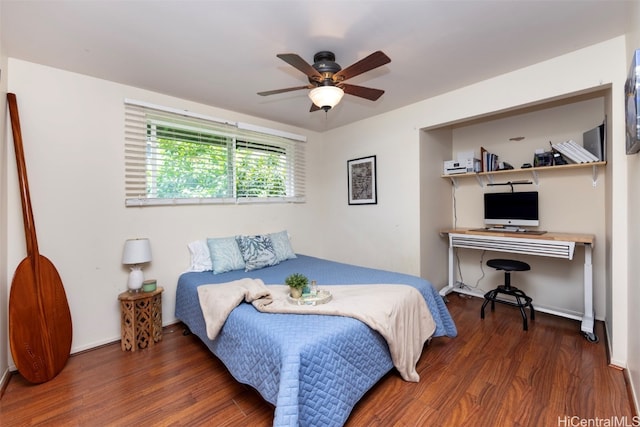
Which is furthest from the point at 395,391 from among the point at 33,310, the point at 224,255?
the point at 33,310

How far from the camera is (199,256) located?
9.45 feet

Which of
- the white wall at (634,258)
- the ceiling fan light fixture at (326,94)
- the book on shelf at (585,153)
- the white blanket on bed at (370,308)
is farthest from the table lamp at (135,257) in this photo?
the book on shelf at (585,153)

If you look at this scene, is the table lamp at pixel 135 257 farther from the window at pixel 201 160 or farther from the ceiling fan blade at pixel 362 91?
the ceiling fan blade at pixel 362 91

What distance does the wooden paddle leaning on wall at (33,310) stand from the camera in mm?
1883

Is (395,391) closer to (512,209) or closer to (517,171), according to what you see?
(512,209)

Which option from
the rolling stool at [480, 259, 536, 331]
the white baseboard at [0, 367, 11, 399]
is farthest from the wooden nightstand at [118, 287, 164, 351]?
the rolling stool at [480, 259, 536, 331]

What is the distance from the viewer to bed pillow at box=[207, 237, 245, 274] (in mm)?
2767

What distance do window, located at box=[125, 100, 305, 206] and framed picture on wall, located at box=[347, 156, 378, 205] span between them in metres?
0.78

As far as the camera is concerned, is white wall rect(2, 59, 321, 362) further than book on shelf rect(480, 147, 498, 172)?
No

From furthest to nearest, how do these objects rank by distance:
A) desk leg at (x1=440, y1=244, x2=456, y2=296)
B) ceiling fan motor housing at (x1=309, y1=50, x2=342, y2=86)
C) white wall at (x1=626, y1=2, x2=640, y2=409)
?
desk leg at (x1=440, y1=244, x2=456, y2=296) → ceiling fan motor housing at (x1=309, y1=50, x2=342, y2=86) → white wall at (x1=626, y1=2, x2=640, y2=409)

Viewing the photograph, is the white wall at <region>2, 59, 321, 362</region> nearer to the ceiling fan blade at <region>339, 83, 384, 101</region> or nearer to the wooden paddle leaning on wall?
the wooden paddle leaning on wall

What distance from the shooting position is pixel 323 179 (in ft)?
14.2

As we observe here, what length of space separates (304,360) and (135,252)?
1885 mm

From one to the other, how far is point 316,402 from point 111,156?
8.51 ft
